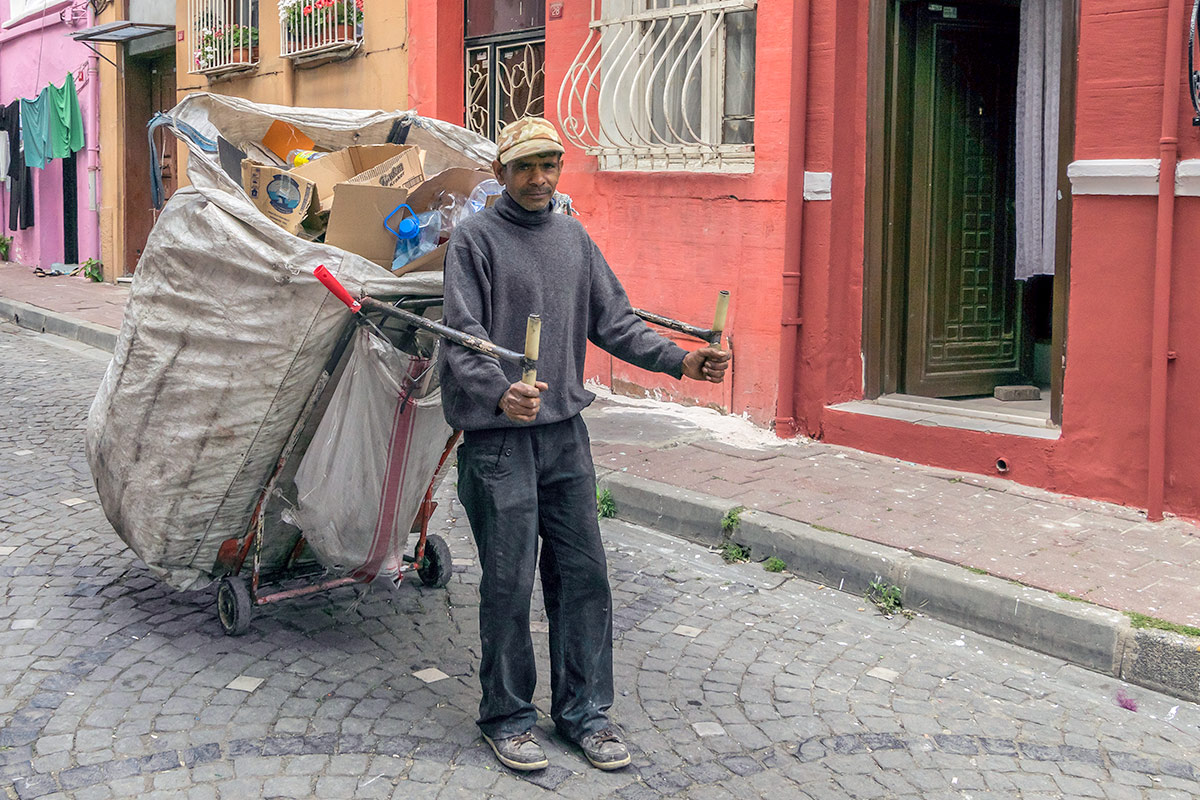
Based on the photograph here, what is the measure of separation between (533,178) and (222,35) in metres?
11.7

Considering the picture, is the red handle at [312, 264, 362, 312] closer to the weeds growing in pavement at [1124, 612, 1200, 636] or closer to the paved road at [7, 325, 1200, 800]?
the paved road at [7, 325, 1200, 800]

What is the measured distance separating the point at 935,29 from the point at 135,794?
6.13 meters

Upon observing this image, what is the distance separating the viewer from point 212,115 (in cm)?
427

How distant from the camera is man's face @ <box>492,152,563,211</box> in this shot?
3342 millimetres

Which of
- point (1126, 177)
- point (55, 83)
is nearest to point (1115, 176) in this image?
point (1126, 177)

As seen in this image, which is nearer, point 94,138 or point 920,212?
point 920,212

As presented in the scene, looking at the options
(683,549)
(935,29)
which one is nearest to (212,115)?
(683,549)

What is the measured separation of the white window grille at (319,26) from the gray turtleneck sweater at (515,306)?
341 inches

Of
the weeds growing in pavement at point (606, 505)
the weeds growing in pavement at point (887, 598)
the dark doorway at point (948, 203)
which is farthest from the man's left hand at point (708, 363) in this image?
the dark doorway at point (948, 203)

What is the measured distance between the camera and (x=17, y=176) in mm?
19359

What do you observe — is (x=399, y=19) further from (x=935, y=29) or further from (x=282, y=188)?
(x=282, y=188)

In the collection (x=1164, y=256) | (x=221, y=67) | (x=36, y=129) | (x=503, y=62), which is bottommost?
(x=1164, y=256)

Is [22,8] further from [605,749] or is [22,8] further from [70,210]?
[605,749]

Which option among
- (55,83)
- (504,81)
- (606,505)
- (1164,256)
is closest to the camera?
(1164,256)
